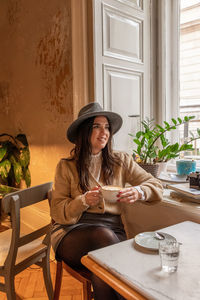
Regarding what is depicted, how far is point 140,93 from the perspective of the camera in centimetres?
227

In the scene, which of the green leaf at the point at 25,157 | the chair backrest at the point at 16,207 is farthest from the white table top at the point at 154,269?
the green leaf at the point at 25,157

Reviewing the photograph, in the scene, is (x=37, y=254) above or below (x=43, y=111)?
below

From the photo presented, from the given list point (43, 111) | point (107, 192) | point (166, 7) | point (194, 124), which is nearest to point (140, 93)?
point (194, 124)

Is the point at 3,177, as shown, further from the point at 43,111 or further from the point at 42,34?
the point at 42,34

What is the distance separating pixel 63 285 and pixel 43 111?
1551 millimetres

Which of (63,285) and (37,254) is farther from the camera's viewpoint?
(63,285)

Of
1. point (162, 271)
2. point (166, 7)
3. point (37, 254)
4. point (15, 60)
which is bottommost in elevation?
point (37, 254)

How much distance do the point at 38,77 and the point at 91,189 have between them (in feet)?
5.03

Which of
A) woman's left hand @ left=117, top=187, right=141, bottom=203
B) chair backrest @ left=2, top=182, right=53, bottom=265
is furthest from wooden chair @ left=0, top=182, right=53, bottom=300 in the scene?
woman's left hand @ left=117, top=187, right=141, bottom=203

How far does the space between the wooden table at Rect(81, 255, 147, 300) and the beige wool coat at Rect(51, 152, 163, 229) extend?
442 mm

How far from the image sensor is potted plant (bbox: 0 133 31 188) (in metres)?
2.84

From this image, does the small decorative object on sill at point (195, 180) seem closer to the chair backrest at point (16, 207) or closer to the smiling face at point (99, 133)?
the smiling face at point (99, 133)

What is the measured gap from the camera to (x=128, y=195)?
130cm

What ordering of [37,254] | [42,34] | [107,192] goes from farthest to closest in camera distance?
[42,34], [37,254], [107,192]
